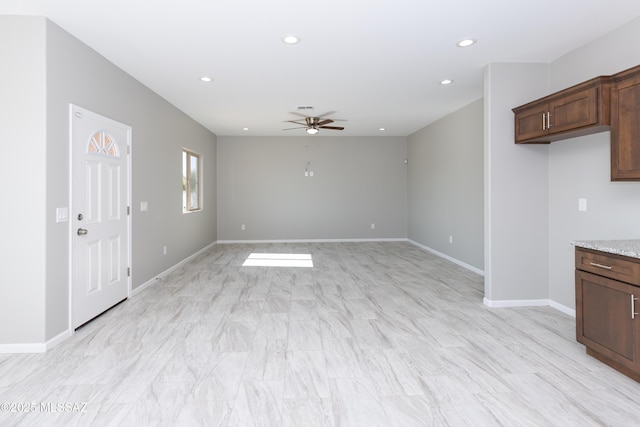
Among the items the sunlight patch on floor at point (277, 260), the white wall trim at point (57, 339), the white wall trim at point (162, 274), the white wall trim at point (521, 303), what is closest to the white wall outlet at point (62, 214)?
the white wall trim at point (57, 339)

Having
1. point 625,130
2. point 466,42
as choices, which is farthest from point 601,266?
point 466,42

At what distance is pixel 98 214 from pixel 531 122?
448cm

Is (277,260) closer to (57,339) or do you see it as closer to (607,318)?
(57,339)

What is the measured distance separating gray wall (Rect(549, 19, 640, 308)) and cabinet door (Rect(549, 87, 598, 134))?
0.39 meters

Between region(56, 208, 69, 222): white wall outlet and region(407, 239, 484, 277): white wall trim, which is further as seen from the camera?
region(407, 239, 484, 277): white wall trim

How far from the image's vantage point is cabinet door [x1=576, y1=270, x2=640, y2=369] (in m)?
2.33

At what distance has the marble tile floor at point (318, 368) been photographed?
6.61 ft

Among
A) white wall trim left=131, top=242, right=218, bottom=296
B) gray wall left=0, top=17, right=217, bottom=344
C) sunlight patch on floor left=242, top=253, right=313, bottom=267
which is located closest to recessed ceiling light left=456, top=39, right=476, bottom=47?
gray wall left=0, top=17, right=217, bottom=344

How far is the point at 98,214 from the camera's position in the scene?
142 inches

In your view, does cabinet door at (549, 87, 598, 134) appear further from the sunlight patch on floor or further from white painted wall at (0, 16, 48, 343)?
white painted wall at (0, 16, 48, 343)

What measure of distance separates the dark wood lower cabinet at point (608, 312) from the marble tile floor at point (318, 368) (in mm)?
131

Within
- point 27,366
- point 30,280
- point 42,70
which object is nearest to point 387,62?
point 42,70

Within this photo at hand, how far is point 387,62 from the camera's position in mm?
3965

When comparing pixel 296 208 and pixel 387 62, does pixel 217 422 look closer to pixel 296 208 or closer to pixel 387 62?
pixel 387 62
